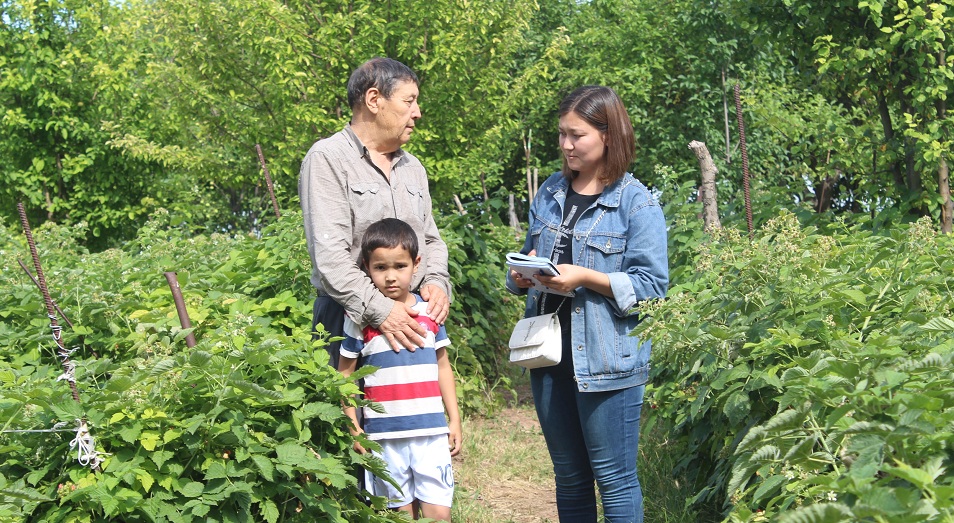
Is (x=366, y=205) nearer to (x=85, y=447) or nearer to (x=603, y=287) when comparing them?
(x=603, y=287)

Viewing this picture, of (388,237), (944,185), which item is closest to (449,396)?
(388,237)

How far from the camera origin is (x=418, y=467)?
328 centimetres

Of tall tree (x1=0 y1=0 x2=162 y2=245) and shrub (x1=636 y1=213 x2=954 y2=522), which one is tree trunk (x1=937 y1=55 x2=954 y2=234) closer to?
shrub (x1=636 y1=213 x2=954 y2=522)

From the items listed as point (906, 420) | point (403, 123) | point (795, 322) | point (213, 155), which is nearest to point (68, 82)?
point (213, 155)

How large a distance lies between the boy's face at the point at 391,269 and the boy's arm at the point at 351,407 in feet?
0.85

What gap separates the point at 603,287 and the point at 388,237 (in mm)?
725

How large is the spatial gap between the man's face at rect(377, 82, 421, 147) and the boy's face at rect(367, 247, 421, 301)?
0.39 meters

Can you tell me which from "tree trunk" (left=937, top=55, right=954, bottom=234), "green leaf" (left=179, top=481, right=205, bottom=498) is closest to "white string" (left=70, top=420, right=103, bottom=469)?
"green leaf" (left=179, top=481, right=205, bottom=498)

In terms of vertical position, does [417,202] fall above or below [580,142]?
below

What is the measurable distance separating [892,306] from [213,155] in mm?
12021

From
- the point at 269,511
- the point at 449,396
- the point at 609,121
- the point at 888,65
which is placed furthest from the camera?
the point at 888,65

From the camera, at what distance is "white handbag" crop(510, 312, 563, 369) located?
3.34m

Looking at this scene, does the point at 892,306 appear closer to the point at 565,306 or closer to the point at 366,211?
the point at 565,306

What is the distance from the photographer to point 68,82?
13.1 m
